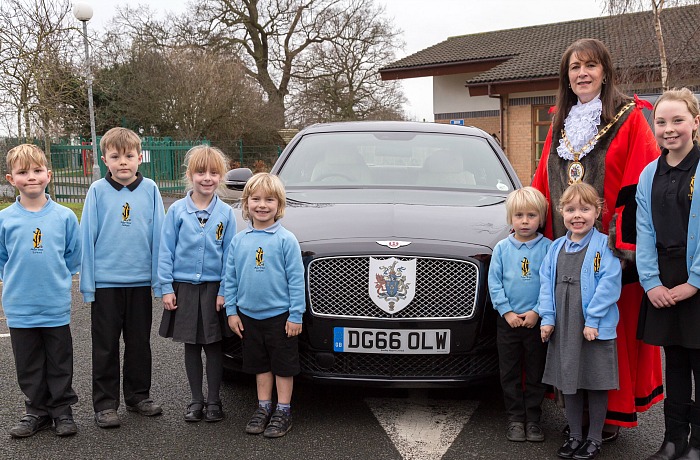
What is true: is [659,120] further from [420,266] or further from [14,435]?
[14,435]

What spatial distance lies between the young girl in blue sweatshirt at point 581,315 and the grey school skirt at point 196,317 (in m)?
1.58

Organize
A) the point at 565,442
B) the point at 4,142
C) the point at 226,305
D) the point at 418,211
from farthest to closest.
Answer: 1. the point at 4,142
2. the point at 418,211
3. the point at 226,305
4. the point at 565,442

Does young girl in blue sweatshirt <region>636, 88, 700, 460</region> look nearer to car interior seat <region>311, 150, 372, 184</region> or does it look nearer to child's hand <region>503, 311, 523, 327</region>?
child's hand <region>503, 311, 523, 327</region>

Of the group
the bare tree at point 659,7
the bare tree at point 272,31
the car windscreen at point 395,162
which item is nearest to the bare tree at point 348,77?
the bare tree at point 272,31

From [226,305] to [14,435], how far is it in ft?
3.85

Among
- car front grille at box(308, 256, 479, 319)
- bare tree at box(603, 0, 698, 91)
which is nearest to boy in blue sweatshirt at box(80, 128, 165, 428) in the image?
car front grille at box(308, 256, 479, 319)

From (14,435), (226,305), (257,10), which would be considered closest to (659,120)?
(226,305)

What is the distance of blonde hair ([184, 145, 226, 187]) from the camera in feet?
12.3

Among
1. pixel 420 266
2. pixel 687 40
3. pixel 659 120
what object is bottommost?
pixel 420 266

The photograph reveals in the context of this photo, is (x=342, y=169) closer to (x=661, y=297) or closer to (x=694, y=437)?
(x=661, y=297)

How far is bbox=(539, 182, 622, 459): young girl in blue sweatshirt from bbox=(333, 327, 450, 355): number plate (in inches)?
19.0

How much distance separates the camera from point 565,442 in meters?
3.36

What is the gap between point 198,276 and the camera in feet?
12.1

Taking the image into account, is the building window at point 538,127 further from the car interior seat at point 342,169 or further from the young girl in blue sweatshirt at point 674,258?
the young girl in blue sweatshirt at point 674,258
